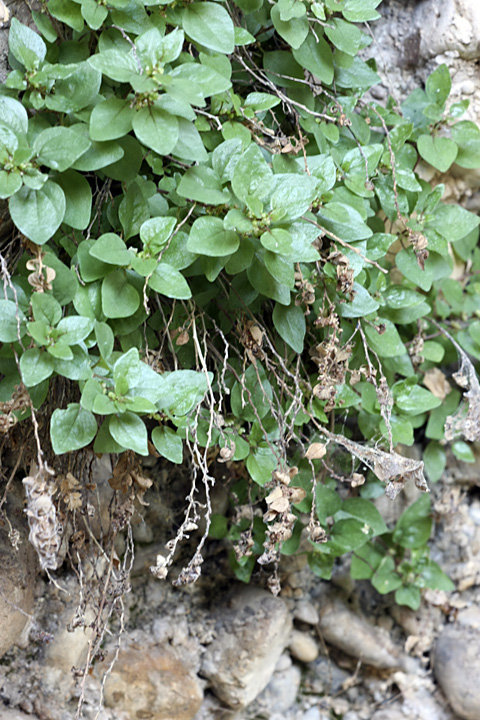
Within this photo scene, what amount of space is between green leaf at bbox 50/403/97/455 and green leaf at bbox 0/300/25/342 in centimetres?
14

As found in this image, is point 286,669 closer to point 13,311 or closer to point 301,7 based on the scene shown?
point 13,311

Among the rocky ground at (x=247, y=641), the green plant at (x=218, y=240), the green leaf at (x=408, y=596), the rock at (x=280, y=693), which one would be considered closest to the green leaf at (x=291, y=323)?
the green plant at (x=218, y=240)

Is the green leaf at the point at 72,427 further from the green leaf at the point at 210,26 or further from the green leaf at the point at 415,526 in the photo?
the green leaf at the point at 415,526

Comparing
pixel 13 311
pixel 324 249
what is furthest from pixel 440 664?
pixel 13 311

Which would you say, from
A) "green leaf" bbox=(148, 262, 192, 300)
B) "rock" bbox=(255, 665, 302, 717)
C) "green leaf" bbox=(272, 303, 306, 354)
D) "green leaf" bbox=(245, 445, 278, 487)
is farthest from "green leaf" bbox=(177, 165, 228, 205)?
"rock" bbox=(255, 665, 302, 717)

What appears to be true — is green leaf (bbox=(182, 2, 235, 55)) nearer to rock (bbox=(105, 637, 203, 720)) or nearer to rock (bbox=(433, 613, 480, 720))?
rock (bbox=(105, 637, 203, 720))

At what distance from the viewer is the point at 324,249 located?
122 centimetres

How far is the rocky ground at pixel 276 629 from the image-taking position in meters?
1.33

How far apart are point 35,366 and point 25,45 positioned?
540 mm

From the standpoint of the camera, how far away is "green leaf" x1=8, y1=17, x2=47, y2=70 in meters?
1.00

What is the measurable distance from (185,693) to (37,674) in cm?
34

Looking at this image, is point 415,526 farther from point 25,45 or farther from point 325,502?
point 25,45

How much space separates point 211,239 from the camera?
1.01m

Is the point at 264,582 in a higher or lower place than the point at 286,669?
higher
